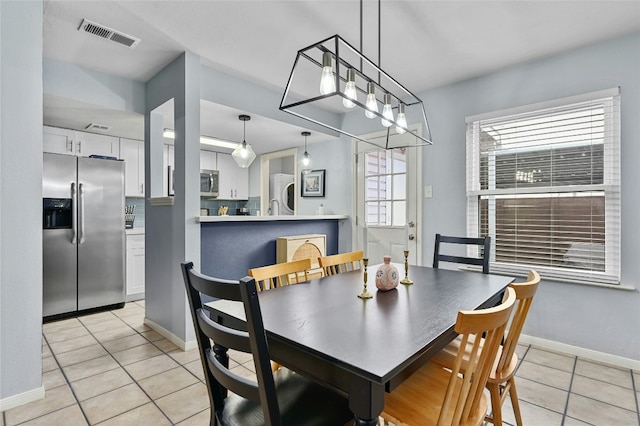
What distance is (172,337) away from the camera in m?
2.86

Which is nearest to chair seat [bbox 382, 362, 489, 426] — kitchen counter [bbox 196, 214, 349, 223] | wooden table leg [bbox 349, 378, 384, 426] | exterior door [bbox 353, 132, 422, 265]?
wooden table leg [bbox 349, 378, 384, 426]

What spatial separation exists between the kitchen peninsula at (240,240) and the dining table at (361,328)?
1409 mm

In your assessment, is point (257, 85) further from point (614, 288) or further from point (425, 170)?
point (614, 288)

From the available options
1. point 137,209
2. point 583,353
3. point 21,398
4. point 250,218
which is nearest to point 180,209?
point 250,218

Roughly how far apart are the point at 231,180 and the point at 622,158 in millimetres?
4967

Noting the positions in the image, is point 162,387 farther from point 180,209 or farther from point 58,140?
point 58,140

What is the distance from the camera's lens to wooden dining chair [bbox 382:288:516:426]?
0.95 m

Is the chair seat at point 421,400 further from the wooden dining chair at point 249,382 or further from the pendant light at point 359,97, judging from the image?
the pendant light at point 359,97

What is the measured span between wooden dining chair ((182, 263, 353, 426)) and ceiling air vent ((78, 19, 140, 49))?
215 centimetres

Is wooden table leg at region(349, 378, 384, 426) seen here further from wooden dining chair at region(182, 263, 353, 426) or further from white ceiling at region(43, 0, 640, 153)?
white ceiling at region(43, 0, 640, 153)

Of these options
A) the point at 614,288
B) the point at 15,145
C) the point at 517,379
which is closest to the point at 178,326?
the point at 15,145

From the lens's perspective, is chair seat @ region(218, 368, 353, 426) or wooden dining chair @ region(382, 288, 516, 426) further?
chair seat @ region(218, 368, 353, 426)

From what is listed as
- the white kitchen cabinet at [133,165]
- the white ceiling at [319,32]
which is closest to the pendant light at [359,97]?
the white ceiling at [319,32]

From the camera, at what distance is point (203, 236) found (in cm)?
289
